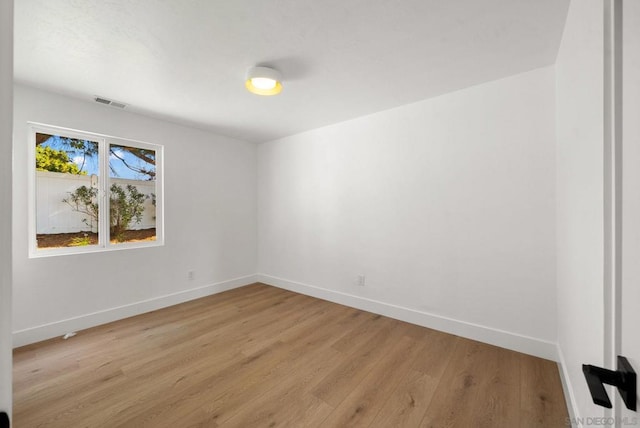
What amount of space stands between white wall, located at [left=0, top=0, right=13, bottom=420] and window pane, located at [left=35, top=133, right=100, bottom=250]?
3.14 metres

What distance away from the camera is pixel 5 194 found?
443 mm

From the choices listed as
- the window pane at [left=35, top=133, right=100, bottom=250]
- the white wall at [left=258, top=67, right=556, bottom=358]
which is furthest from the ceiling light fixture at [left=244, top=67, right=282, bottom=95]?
the window pane at [left=35, top=133, right=100, bottom=250]

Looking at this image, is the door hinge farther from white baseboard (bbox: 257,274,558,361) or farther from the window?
the window

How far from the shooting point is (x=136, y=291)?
3.16m

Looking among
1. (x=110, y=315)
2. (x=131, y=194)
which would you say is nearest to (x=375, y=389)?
(x=110, y=315)

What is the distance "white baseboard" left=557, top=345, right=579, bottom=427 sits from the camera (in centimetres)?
152

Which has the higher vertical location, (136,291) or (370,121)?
(370,121)

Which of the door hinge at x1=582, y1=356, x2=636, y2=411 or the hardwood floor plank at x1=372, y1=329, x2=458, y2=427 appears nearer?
the door hinge at x1=582, y1=356, x2=636, y2=411

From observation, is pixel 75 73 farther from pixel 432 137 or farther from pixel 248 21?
pixel 432 137

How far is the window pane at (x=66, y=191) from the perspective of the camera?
2.62 metres

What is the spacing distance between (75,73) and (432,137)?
341 cm

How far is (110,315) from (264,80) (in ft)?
10.2

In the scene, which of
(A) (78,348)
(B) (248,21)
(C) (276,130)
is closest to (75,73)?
(B) (248,21)

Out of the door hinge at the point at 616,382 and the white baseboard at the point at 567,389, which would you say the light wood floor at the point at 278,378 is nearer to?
the white baseboard at the point at 567,389
